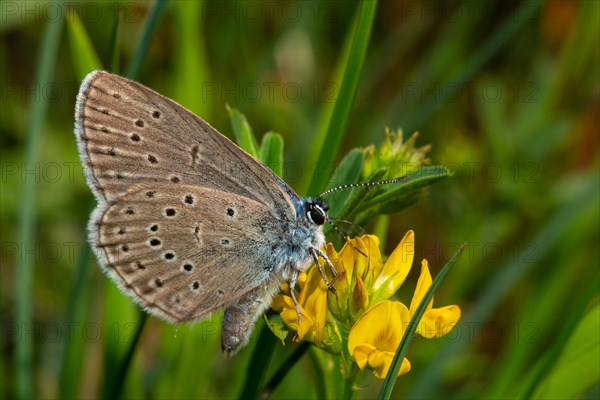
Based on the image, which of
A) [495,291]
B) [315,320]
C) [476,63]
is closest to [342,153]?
[476,63]

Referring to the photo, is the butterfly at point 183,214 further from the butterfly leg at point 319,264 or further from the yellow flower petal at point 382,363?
the yellow flower petal at point 382,363

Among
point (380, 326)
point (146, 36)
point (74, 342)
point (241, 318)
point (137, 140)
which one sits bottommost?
point (74, 342)

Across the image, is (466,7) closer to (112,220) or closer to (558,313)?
(558,313)

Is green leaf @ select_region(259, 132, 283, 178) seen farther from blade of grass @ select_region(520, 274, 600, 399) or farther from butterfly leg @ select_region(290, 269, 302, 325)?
blade of grass @ select_region(520, 274, 600, 399)

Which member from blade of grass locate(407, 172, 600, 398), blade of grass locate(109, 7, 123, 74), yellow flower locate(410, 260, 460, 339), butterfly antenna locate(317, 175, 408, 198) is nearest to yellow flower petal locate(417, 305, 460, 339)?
yellow flower locate(410, 260, 460, 339)

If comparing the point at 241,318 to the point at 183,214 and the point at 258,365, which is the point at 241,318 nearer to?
the point at 258,365
